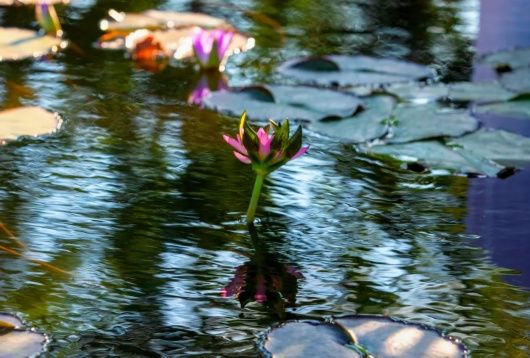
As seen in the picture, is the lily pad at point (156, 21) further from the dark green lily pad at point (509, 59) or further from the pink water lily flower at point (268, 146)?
the pink water lily flower at point (268, 146)

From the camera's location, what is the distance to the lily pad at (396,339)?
1.26 metres

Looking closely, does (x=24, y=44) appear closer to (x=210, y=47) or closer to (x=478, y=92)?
(x=210, y=47)

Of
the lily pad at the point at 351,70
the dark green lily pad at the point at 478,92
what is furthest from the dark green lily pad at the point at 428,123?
the lily pad at the point at 351,70

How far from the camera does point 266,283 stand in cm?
148

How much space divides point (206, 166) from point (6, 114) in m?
0.48

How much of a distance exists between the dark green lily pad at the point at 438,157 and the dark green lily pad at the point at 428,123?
0.04m

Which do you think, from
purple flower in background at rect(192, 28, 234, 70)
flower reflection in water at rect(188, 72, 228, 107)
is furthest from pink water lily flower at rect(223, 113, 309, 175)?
purple flower in background at rect(192, 28, 234, 70)

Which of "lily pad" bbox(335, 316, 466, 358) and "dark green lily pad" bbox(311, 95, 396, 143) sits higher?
"dark green lily pad" bbox(311, 95, 396, 143)

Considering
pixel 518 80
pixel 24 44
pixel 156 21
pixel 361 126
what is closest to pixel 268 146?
pixel 361 126

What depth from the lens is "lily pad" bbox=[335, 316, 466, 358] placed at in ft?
4.14

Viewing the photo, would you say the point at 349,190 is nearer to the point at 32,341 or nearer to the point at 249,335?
the point at 249,335

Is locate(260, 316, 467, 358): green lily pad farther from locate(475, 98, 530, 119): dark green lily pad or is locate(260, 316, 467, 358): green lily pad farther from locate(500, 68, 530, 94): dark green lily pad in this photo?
locate(500, 68, 530, 94): dark green lily pad

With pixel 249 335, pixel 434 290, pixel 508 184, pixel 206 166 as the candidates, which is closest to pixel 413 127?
pixel 508 184

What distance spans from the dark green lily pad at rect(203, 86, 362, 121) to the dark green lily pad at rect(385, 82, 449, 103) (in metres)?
0.14
